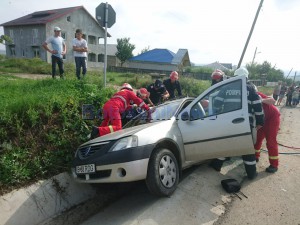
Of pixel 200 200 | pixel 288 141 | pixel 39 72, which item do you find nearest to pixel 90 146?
pixel 200 200

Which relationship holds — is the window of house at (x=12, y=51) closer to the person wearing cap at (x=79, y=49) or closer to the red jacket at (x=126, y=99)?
the person wearing cap at (x=79, y=49)

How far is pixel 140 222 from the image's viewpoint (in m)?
3.38

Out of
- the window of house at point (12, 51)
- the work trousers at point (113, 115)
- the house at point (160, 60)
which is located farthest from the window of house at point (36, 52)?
the work trousers at point (113, 115)

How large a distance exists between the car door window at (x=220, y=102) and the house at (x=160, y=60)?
4372 cm

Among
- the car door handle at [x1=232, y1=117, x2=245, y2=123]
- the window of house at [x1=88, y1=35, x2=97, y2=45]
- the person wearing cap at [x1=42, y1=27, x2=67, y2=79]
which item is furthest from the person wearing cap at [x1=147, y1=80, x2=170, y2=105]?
the window of house at [x1=88, y1=35, x2=97, y2=45]

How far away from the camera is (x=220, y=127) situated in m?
4.21

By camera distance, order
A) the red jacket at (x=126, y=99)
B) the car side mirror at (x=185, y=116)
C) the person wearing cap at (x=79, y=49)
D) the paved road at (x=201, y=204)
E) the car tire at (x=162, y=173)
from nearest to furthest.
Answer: the paved road at (x=201, y=204) → the car tire at (x=162, y=173) → the car side mirror at (x=185, y=116) → the red jacket at (x=126, y=99) → the person wearing cap at (x=79, y=49)

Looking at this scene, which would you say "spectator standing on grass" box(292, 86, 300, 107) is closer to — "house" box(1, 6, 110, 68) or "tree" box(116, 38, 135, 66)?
"house" box(1, 6, 110, 68)

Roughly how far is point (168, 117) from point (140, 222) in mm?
1799

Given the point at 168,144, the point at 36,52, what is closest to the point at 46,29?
the point at 36,52

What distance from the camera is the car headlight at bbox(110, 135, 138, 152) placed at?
357cm

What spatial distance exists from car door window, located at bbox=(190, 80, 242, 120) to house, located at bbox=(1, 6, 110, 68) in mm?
34097

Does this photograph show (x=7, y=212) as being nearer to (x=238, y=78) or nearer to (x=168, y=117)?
(x=168, y=117)

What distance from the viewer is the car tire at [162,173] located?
364 centimetres
